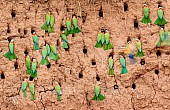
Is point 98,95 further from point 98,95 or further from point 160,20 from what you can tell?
point 160,20

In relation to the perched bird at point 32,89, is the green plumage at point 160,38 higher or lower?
higher

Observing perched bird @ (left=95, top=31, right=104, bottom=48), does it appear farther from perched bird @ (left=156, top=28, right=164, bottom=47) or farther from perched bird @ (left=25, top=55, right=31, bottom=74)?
perched bird @ (left=25, top=55, right=31, bottom=74)

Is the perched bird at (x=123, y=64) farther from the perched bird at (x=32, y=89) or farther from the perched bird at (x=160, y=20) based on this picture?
the perched bird at (x=32, y=89)

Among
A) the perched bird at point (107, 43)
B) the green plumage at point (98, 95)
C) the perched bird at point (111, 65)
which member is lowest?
the green plumage at point (98, 95)

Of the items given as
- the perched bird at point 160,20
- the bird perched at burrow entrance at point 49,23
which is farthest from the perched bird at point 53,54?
the perched bird at point 160,20

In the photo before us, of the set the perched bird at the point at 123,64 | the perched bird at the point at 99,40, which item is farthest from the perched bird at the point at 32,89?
the perched bird at the point at 123,64

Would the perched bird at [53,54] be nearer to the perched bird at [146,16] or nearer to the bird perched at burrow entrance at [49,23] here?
the bird perched at burrow entrance at [49,23]

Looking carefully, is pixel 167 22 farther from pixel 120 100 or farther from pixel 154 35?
pixel 120 100

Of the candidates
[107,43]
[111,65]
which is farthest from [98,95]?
[107,43]
